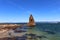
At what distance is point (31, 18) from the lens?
81125 mm

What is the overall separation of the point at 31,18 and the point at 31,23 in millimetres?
3903

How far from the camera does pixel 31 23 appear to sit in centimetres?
7981
